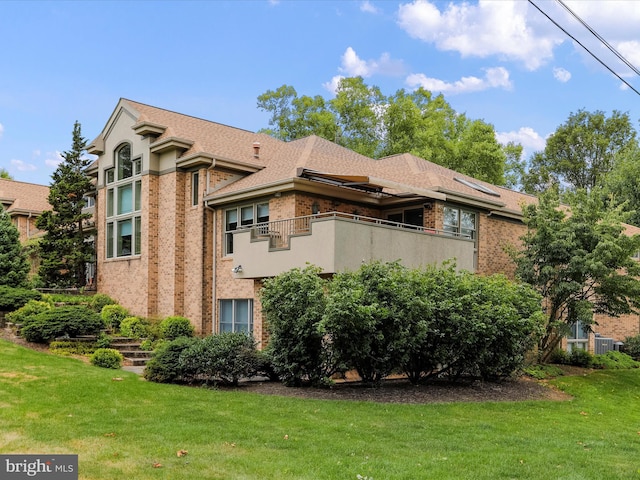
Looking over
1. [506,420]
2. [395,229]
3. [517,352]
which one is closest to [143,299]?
[395,229]

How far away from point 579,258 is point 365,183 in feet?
23.0

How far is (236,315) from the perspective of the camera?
784 inches

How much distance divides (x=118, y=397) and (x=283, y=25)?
11134 mm

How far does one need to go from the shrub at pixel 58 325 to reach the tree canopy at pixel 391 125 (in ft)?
81.8

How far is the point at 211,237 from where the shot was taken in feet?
68.5

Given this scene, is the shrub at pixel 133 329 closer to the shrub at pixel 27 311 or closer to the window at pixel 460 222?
the shrub at pixel 27 311

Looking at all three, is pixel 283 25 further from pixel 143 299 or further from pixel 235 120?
pixel 235 120

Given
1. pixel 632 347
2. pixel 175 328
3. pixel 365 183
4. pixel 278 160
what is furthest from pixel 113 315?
pixel 632 347

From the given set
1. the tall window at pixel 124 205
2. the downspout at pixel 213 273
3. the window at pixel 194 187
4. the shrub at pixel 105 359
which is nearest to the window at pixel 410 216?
the downspout at pixel 213 273

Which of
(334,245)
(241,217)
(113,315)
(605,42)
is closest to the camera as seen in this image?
(605,42)

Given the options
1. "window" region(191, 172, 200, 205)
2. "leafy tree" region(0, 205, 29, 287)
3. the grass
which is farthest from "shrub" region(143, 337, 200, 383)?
"leafy tree" region(0, 205, 29, 287)

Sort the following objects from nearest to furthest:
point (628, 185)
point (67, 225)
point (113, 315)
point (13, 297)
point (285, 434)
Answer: point (285, 434)
point (13, 297)
point (113, 315)
point (67, 225)
point (628, 185)

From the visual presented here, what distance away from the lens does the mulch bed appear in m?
Result: 13.1

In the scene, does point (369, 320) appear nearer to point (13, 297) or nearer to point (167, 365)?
point (167, 365)
